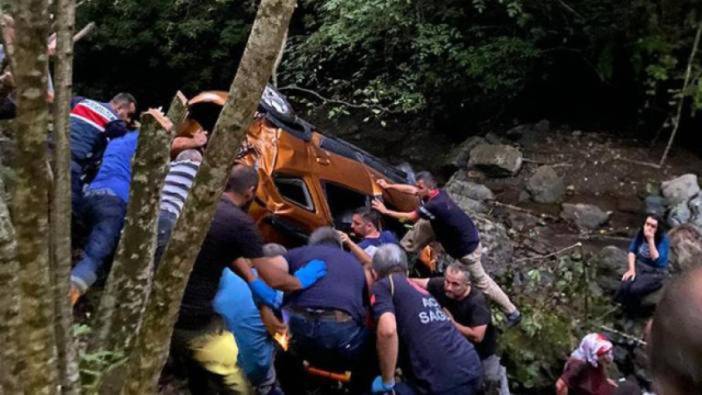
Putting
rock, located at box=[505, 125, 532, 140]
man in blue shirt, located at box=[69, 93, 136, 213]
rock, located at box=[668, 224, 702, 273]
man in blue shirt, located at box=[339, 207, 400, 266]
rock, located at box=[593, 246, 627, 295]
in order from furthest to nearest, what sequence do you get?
rock, located at box=[505, 125, 532, 140], rock, located at box=[593, 246, 627, 295], rock, located at box=[668, 224, 702, 273], man in blue shirt, located at box=[339, 207, 400, 266], man in blue shirt, located at box=[69, 93, 136, 213]

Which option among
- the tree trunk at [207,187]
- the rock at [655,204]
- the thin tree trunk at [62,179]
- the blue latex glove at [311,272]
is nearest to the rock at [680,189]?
the rock at [655,204]

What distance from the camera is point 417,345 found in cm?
505

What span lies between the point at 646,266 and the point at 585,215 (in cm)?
240

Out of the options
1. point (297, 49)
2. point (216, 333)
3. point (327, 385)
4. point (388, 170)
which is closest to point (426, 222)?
point (388, 170)

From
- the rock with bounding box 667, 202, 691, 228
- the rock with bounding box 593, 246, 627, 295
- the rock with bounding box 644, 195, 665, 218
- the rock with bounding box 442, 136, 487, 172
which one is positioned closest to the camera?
the rock with bounding box 593, 246, 627, 295

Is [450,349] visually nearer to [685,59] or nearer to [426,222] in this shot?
[426,222]

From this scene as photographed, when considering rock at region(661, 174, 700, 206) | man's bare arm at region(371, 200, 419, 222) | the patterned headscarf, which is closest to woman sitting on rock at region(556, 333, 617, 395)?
the patterned headscarf

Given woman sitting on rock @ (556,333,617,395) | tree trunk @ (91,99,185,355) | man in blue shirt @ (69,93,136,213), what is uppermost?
tree trunk @ (91,99,185,355)

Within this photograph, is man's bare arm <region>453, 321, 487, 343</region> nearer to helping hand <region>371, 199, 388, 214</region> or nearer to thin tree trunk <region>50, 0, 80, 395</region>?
helping hand <region>371, 199, 388, 214</region>

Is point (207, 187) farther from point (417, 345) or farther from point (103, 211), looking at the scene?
point (103, 211)

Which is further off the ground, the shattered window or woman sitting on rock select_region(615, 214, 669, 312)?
the shattered window

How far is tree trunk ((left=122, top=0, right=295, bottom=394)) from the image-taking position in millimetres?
2271

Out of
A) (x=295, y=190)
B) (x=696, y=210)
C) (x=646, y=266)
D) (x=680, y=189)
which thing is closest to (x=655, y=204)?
(x=680, y=189)

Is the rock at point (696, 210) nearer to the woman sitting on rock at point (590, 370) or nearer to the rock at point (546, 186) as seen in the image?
the rock at point (546, 186)
